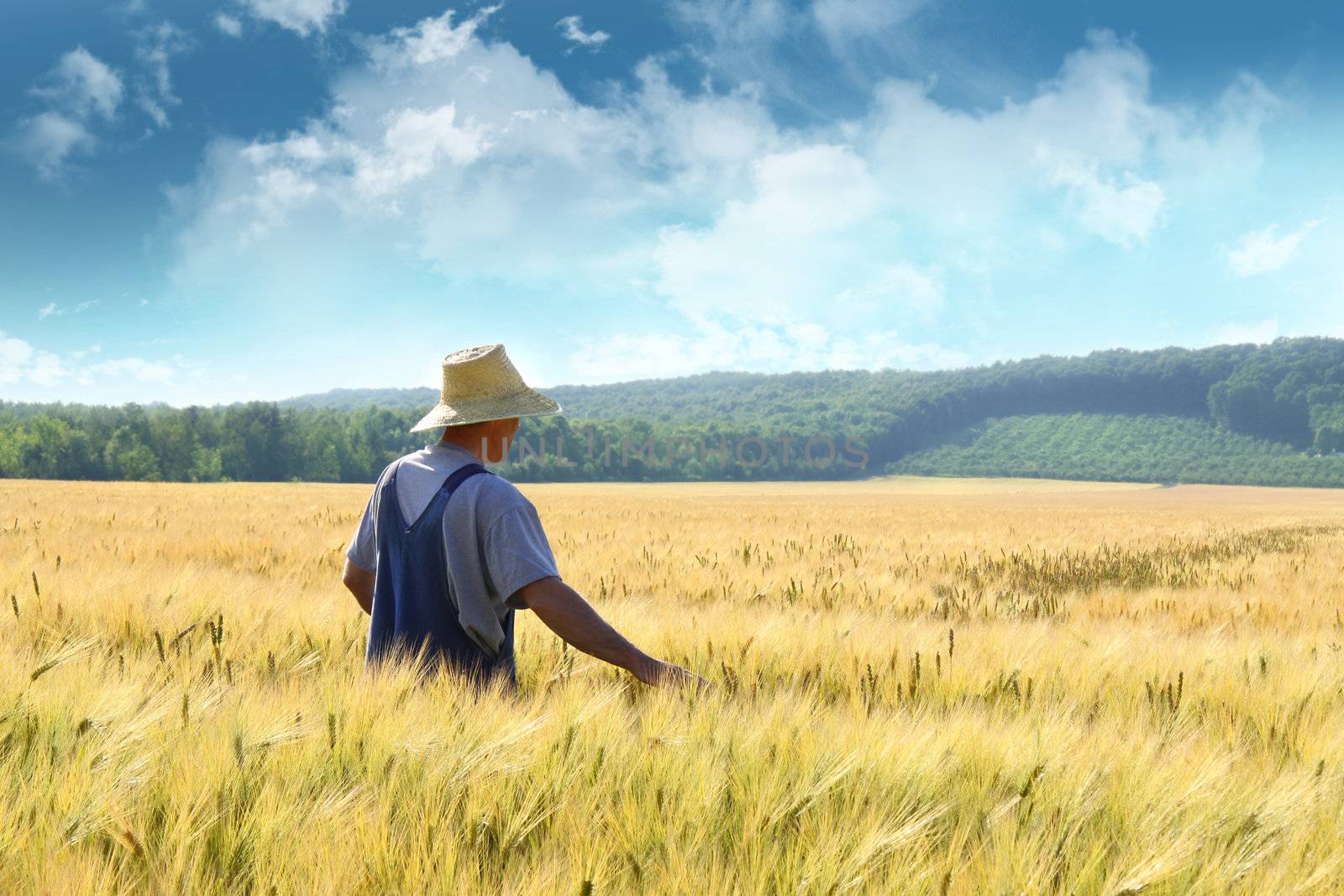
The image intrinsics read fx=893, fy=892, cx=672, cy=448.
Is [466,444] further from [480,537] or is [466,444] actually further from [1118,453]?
[1118,453]

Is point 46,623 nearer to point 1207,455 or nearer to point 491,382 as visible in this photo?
point 491,382

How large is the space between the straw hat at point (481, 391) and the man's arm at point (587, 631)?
59 centimetres

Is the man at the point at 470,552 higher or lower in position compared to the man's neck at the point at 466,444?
lower

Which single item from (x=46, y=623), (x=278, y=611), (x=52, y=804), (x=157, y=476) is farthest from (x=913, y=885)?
(x=157, y=476)

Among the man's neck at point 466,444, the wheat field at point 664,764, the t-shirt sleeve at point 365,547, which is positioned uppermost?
the man's neck at point 466,444

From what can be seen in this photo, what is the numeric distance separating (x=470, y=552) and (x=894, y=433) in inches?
5485

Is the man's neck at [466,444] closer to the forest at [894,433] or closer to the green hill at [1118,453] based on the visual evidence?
the forest at [894,433]

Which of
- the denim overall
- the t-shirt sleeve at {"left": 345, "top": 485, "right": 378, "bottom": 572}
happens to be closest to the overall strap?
the denim overall

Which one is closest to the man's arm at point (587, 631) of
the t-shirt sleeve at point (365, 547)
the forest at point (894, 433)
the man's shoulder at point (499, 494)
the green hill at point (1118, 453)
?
the man's shoulder at point (499, 494)

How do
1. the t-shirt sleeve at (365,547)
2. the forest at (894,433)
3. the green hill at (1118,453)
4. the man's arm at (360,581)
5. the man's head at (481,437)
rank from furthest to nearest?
1. the green hill at (1118,453)
2. the forest at (894,433)
3. the man's arm at (360,581)
4. the t-shirt sleeve at (365,547)
5. the man's head at (481,437)

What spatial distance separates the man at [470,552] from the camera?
264 cm

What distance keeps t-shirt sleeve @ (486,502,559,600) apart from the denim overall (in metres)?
0.21

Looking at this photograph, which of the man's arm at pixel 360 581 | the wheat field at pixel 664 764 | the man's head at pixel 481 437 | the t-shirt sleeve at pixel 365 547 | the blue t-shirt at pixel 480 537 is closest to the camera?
the wheat field at pixel 664 764

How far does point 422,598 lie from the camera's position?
114 inches
